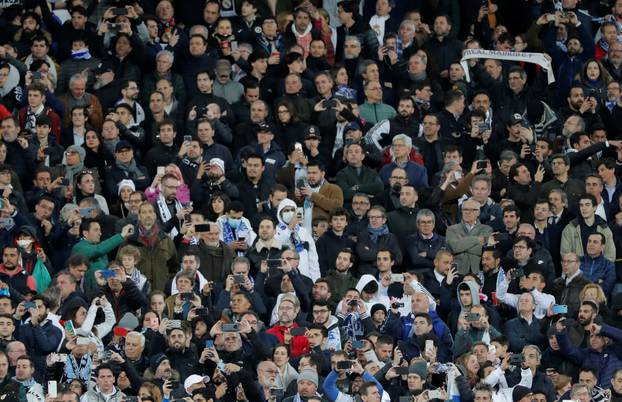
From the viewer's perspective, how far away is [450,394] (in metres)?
24.0

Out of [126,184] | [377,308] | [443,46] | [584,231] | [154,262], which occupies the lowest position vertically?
[584,231]

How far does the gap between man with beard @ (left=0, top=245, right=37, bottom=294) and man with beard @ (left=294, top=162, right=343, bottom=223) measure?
3.18 m

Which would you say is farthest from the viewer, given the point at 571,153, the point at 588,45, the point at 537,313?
the point at 588,45

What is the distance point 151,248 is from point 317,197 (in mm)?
1974

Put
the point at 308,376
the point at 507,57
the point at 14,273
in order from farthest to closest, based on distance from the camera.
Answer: the point at 507,57 → the point at 14,273 → the point at 308,376

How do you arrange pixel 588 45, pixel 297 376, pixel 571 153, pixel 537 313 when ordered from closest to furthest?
pixel 297 376 → pixel 537 313 → pixel 571 153 → pixel 588 45

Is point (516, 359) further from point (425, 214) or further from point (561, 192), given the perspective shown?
point (561, 192)

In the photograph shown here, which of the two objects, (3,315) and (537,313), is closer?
(3,315)

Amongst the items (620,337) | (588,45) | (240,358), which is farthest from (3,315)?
(588,45)

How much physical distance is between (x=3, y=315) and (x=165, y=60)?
528cm

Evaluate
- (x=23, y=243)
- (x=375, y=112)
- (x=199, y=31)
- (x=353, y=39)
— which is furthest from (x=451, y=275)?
(x=199, y=31)

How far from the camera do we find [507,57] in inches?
1178

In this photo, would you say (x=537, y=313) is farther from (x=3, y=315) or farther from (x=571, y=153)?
(x=3, y=315)

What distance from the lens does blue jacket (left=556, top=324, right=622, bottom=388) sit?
82.7ft
